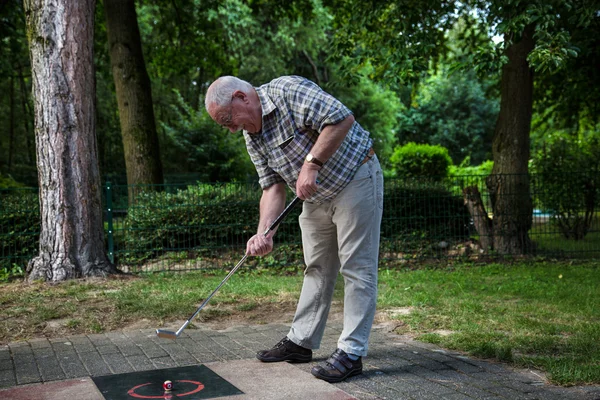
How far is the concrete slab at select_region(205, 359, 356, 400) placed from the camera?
3.46 meters

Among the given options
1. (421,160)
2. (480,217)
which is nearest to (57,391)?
(480,217)

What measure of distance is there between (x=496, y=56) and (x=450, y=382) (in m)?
6.45

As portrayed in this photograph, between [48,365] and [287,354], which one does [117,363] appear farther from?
[287,354]

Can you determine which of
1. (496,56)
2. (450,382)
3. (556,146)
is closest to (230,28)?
(556,146)

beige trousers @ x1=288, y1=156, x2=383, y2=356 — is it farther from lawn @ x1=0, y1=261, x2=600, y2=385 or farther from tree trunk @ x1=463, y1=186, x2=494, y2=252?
tree trunk @ x1=463, y1=186, x2=494, y2=252

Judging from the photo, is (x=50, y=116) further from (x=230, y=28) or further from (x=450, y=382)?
(x=230, y=28)

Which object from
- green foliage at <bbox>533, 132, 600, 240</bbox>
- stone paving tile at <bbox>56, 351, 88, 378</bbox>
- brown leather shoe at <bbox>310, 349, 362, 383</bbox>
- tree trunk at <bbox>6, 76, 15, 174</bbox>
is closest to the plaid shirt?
brown leather shoe at <bbox>310, 349, 362, 383</bbox>

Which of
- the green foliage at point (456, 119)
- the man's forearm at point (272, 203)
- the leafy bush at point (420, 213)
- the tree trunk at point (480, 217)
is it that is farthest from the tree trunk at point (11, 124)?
the green foliage at point (456, 119)

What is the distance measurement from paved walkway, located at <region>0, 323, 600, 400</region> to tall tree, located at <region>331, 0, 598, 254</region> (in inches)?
211

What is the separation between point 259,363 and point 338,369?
610mm

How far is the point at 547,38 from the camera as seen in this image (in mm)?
8758

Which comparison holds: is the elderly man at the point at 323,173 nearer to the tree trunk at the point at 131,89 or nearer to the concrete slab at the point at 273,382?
the concrete slab at the point at 273,382

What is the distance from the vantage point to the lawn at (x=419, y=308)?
450 centimetres

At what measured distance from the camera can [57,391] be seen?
3.59 m
